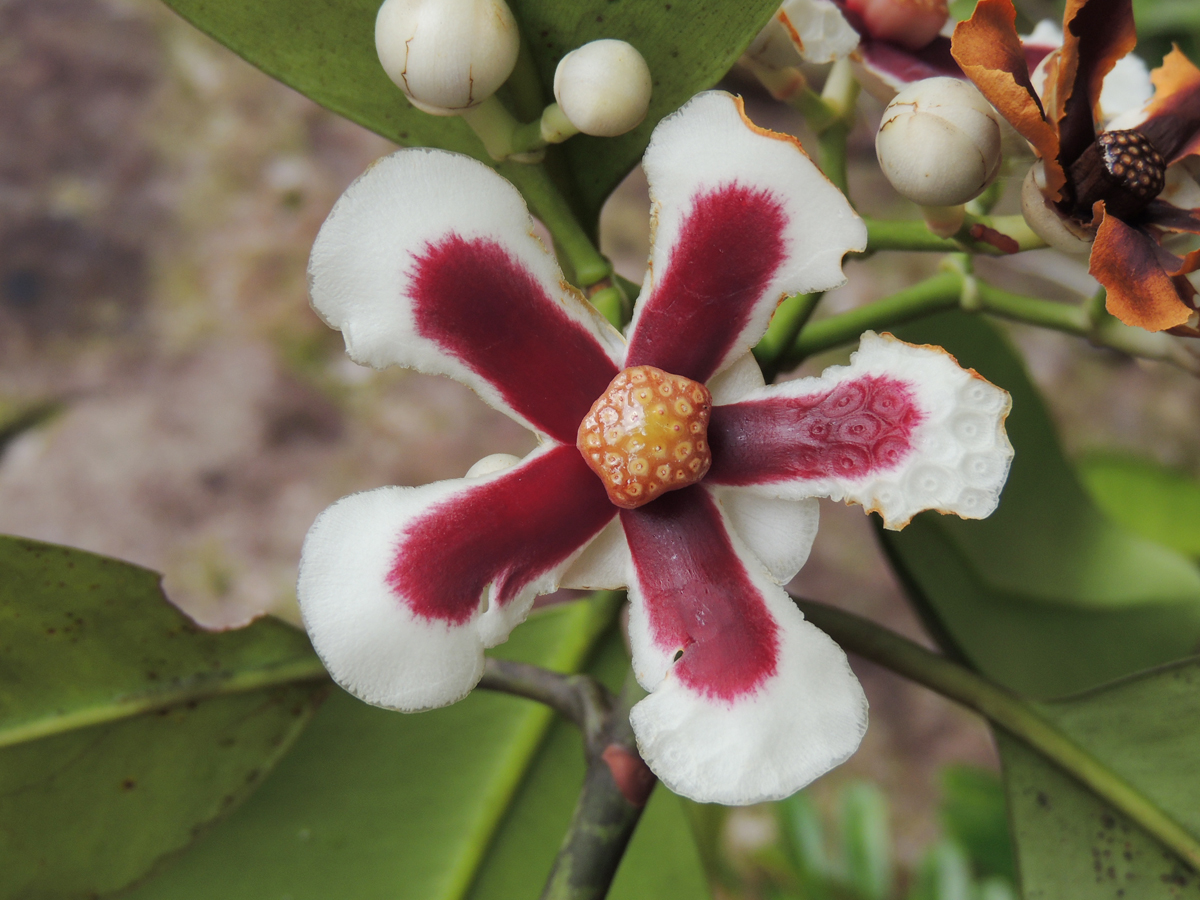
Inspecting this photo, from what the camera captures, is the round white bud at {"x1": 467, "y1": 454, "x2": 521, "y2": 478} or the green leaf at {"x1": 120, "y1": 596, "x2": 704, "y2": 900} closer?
the round white bud at {"x1": 467, "y1": 454, "x2": 521, "y2": 478}

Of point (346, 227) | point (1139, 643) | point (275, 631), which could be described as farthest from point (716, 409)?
point (1139, 643)

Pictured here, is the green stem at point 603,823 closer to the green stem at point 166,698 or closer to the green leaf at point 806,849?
the green stem at point 166,698

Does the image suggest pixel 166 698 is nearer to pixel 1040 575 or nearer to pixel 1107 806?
pixel 1107 806

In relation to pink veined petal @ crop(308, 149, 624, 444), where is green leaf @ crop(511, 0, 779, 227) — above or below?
above

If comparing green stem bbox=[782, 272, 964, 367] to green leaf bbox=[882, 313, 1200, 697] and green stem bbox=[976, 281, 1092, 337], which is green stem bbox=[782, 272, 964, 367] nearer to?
green stem bbox=[976, 281, 1092, 337]

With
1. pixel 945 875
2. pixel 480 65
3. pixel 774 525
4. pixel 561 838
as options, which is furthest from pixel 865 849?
pixel 480 65

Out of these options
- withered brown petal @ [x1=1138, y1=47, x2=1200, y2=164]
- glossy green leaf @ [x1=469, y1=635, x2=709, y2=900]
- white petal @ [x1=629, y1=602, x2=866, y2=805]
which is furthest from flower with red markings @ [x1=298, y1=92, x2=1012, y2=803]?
glossy green leaf @ [x1=469, y1=635, x2=709, y2=900]

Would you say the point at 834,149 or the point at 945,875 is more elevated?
the point at 834,149

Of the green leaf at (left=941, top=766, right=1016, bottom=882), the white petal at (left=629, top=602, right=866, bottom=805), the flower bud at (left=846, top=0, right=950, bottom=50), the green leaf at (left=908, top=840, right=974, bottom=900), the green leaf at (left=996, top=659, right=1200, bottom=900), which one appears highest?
the flower bud at (left=846, top=0, right=950, bottom=50)
